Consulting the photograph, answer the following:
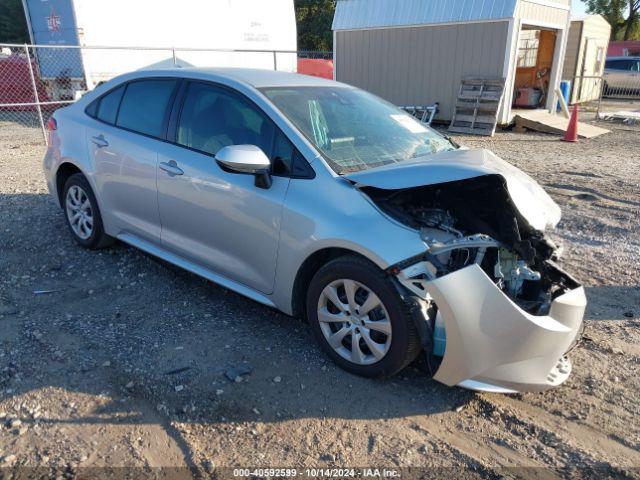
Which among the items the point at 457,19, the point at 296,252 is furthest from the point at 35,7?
the point at 296,252

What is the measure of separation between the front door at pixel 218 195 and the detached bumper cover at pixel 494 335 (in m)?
1.21

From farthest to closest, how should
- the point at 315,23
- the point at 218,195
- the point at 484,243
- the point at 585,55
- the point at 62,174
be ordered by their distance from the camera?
the point at 315,23, the point at 585,55, the point at 62,174, the point at 218,195, the point at 484,243

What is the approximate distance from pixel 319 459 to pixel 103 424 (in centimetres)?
117

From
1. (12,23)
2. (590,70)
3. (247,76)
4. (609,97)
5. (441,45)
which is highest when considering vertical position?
(12,23)

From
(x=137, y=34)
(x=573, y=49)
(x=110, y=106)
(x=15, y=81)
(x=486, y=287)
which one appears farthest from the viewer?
(x=573, y=49)

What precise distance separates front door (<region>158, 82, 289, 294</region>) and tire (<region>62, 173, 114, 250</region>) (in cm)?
108

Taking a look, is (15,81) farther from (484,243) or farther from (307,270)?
(484,243)

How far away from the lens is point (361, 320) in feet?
10.2

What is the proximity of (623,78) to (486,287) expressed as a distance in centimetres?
2650

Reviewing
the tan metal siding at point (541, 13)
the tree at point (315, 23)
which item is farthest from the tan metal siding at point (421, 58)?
the tree at point (315, 23)

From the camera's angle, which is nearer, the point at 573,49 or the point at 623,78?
the point at 573,49

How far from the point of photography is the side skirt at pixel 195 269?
3629 mm

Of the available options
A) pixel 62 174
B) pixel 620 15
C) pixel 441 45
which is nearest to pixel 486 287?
pixel 62 174

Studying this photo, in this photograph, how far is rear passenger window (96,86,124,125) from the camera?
464 cm
